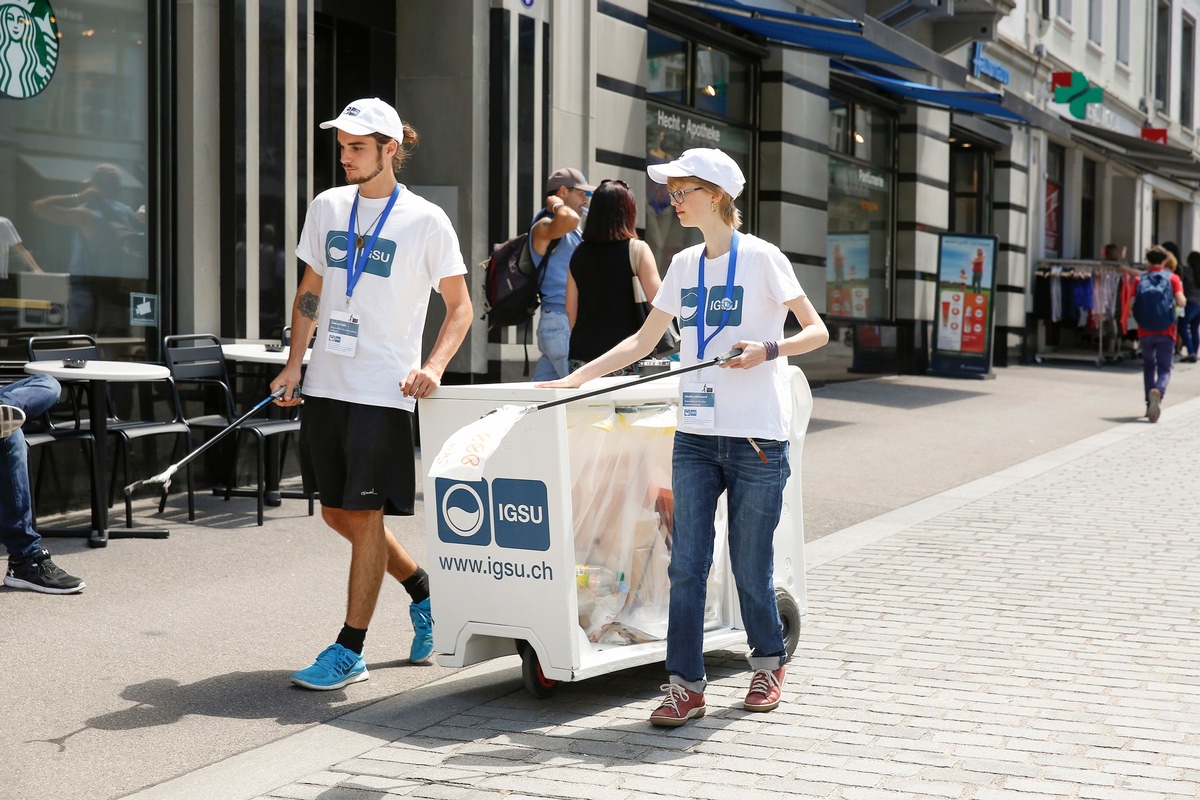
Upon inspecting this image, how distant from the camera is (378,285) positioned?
15.9ft

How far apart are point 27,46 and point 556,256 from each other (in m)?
3.37

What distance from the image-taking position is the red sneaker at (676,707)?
14.8 feet

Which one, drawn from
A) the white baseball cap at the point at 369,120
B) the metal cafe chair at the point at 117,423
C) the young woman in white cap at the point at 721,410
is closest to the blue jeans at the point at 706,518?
the young woman in white cap at the point at 721,410

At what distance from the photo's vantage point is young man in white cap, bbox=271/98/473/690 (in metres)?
4.83

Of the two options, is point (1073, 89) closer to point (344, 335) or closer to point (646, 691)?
point (646, 691)

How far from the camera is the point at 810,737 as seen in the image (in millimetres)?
4441

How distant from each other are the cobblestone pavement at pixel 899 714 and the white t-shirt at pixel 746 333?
97 centimetres

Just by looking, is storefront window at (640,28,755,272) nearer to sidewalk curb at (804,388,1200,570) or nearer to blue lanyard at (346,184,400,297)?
sidewalk curb at (804,388,1200,570)

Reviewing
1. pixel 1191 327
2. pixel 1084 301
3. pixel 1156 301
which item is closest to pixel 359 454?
pixel 1156 301

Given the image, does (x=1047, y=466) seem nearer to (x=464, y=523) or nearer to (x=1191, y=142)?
(x=464, y=523)

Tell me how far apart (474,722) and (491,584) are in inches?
17.5

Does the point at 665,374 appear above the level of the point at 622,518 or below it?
above

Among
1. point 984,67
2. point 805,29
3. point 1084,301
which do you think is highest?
→ point 984,67

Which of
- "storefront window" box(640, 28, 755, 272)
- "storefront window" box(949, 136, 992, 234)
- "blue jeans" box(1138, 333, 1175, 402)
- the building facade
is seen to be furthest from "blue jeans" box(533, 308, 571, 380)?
"storefront window" box(949, 136, 992, 234)
